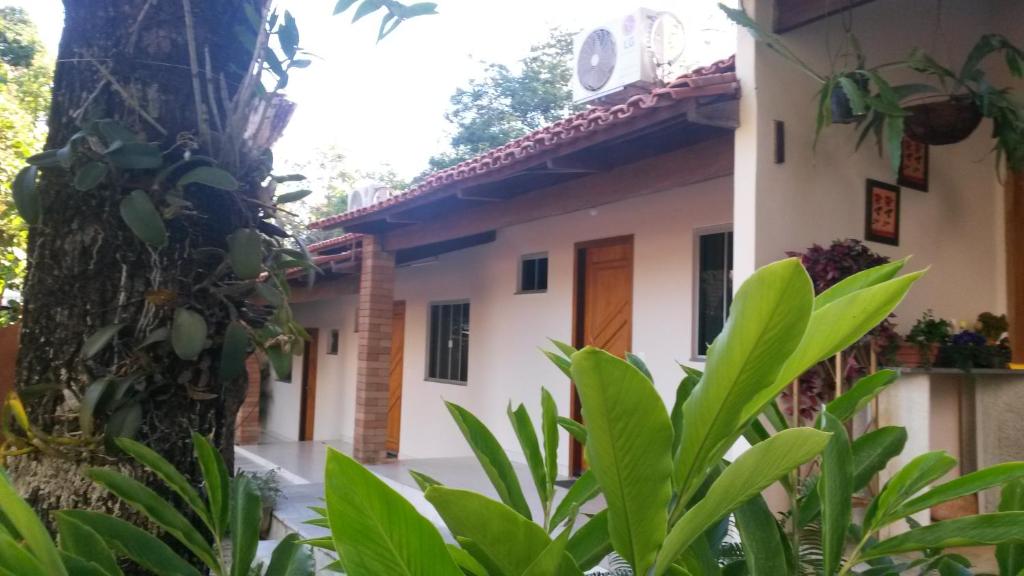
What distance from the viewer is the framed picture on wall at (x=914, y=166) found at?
4707mm

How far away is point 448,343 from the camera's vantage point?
28.9 feet

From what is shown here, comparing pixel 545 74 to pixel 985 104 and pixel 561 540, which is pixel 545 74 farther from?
pixel 561 540

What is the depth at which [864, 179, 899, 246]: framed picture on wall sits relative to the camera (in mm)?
4496

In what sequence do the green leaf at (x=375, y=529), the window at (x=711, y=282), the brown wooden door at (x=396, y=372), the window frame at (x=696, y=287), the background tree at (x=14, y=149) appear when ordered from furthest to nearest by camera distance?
the brown wooden door at (x=396, y=372)
the window frame at (x=696, y=287)
the window at (x=711, y=282)
the background tree at (x=14, y=149)
the green leaf at (x=375, y=529)

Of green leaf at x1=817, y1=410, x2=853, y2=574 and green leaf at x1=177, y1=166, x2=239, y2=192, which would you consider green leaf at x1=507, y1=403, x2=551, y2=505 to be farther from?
green leaf at x1=177, y1=166, x2=239, y2=192

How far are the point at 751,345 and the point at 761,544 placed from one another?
0.43 metres

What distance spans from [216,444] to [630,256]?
504 centimetres

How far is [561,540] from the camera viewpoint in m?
0.62

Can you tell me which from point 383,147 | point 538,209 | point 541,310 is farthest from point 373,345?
point 383,147

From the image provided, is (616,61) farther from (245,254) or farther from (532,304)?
(245,254)

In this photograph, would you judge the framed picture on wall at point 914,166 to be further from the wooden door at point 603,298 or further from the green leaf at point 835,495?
the green leaf at point 835,495

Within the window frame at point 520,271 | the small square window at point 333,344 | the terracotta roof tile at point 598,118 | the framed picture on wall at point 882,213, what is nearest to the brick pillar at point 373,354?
the window frame at point 520,271

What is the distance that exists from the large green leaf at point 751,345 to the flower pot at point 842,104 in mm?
3731

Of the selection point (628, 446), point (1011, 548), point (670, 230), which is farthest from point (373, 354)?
point (628, 446)
